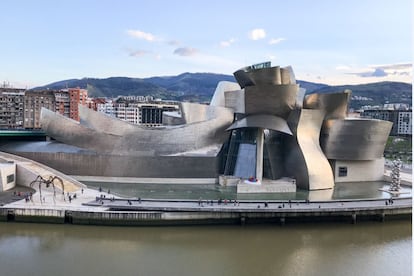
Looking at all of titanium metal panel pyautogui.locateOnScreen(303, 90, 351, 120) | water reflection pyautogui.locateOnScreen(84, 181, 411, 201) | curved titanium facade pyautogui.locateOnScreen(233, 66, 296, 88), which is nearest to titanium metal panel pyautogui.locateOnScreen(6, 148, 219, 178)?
water reflection pyautogui.locateOnScreen(84, 181, 411, 201)

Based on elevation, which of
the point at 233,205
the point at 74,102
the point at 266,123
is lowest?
the point at 233,205

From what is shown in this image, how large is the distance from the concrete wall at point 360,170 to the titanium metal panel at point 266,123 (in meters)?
6.93

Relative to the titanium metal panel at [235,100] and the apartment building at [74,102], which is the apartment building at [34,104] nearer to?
the apartment building at [74,102]

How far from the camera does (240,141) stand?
3081cm

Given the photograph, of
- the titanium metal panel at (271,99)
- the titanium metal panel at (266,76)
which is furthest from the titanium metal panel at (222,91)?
the titanium metal panel at (266,76)

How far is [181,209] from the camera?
2030cm

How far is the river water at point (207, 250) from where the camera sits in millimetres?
14484

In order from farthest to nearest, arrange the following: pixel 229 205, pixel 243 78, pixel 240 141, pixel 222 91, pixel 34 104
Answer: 1. pixel 34 104
2. pixel 222 91
3. pixel 240 141
4. pixel 243 78
5. pixel 229 205

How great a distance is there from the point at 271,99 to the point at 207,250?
14116mm

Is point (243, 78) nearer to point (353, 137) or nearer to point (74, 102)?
point (353, 137)

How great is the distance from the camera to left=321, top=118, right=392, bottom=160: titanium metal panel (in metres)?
30.1

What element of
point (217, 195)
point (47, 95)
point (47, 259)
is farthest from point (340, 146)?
point (47, 95)

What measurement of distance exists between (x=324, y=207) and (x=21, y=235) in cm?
1612

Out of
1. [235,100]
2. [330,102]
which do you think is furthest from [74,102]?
[330,102]
